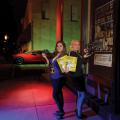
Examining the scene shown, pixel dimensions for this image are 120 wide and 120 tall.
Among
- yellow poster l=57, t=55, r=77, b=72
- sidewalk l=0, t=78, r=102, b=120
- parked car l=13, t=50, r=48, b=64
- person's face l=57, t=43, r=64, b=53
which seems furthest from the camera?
parked car l=13, t=50, r=48, b=64

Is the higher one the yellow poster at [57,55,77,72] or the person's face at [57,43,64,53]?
the person's face at [57,43,64,53]

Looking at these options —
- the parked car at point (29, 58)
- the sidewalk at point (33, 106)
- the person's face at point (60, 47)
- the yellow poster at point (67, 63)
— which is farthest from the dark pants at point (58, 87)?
the parked car at point (29, 58)

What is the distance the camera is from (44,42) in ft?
102

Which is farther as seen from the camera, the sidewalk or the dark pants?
the sidewalk

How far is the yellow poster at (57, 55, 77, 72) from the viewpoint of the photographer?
5680 mm

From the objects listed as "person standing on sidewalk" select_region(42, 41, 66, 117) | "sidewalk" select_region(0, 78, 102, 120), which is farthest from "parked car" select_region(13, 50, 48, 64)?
"person standing on sidewalk" select_region(42, 41, 66, 117)

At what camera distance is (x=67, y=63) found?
5.74m

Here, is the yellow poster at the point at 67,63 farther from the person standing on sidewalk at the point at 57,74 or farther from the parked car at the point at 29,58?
the parked car at the point at 29,58

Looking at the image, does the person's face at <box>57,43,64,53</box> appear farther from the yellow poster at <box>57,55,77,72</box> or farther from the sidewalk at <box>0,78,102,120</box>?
the sidewalk at <box>0,78,102,120</box>

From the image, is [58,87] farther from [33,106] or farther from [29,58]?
[29,58]

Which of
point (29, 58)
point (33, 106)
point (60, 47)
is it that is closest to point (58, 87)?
point (60, 47)

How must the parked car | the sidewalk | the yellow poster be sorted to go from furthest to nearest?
the parked car < the sidewalk < the yellow poster

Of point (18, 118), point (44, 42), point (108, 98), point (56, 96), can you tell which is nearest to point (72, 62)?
point (56, 96)

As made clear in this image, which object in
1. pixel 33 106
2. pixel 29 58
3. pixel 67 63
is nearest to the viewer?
pixel 67 63
